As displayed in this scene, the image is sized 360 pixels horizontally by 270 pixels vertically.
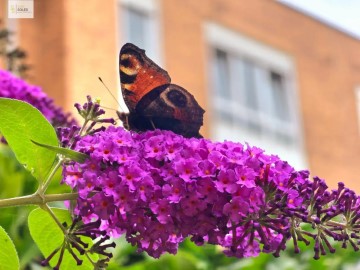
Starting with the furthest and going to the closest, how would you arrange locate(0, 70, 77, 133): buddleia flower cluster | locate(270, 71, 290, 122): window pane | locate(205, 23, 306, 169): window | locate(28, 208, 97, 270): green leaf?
locate(270, 71, 290, 122): window pane
locate(205, 23, 306, 169): window
locate(0, 70, 77, 133): buddleia flower cluster
locate(28, 208, 97, 270): green leaf

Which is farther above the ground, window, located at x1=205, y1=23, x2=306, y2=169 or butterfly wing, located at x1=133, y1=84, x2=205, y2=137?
butterfly wing, located at x1=133, y1=84, x2=205, y2=137

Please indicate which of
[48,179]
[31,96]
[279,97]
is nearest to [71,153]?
[48,179]

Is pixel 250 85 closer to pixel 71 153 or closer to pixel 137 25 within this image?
pixel 137 25

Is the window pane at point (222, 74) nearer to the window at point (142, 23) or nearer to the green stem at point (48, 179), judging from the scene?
the window at point (142, 23)

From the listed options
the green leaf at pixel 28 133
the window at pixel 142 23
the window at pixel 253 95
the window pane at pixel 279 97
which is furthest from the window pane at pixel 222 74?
the green leaf at pixel 28 133

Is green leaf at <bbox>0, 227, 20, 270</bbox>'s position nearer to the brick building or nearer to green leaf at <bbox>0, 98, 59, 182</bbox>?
green leaf at <bbox>0, 98, 59, 182</bbox>

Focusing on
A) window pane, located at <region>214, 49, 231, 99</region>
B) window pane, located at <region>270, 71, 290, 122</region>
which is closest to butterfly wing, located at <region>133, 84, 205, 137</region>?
window pane, located at <region>214, 49, 231, 99</region>
